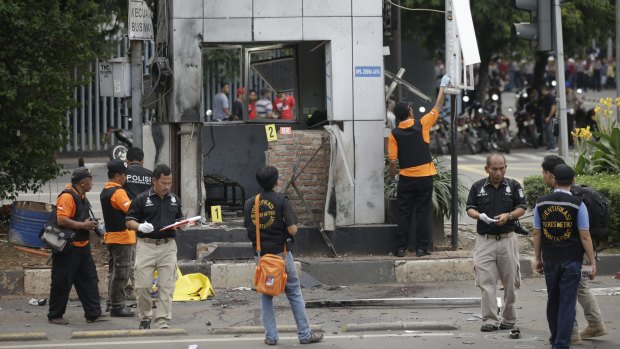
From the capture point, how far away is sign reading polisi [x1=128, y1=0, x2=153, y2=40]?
45.7ft

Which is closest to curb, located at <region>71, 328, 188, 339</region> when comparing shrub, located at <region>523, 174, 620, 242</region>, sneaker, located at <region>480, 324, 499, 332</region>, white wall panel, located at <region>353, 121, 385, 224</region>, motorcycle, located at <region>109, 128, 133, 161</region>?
sneaker, located at <region>480, 324, 499, 332</region>

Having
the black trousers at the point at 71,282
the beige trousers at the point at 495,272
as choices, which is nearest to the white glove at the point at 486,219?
the beige trousers at the point at 495,272

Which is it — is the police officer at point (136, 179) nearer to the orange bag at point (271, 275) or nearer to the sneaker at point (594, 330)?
the orange bag at point (271, 275)

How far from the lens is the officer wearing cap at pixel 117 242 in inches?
456

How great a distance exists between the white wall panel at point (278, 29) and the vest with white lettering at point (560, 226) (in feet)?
17.9

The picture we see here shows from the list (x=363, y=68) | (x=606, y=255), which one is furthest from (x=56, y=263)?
(x=606, y=255)

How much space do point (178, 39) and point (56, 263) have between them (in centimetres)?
374

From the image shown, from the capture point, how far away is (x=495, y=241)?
34.8 feet

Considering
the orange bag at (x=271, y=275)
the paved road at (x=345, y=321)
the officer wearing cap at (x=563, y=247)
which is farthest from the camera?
the paved road at (x=345, y=321)

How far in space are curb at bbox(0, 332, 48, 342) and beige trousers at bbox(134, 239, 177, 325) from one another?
958mm

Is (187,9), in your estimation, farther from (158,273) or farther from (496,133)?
(496,133)

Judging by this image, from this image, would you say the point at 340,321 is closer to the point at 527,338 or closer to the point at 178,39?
the point at 527,338

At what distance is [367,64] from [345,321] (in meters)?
4.03

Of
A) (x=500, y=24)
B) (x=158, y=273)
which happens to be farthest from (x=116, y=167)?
(x=500, y=24)
